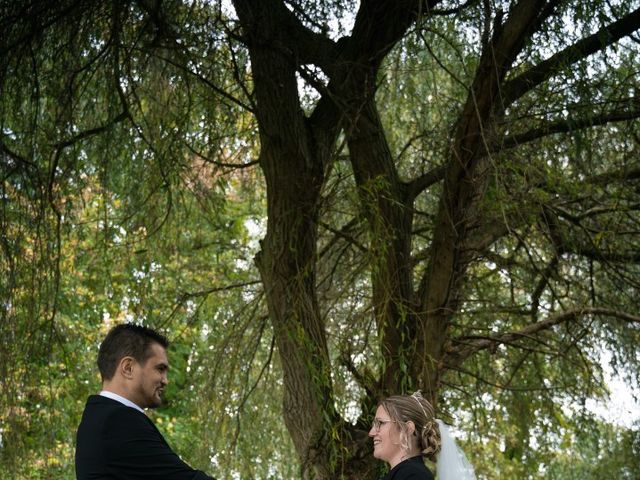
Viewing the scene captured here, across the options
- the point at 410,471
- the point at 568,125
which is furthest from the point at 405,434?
the point at 568,125

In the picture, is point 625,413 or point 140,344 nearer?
point 140,344

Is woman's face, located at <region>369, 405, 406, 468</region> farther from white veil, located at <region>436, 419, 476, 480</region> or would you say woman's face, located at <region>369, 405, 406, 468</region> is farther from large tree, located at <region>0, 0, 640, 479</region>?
large tree, located at <region>0, 0, 640, 479</region>

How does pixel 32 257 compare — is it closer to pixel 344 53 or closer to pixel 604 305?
pixel 344 53

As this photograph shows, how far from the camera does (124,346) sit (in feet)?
10.9

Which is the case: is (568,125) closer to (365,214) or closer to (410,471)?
(365,214)

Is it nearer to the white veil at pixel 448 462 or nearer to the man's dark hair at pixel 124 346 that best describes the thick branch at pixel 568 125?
the white veil at pixel 448 462

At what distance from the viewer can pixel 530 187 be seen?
5.21m

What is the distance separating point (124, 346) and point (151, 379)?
136mm

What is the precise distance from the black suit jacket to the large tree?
84.6 inches

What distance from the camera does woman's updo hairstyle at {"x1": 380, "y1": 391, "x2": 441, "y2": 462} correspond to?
12.6 feet

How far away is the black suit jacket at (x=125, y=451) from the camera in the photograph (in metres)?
3.12

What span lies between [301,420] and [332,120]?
5.67 feet

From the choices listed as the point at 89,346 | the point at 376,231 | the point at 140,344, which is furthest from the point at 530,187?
the point at 89,346

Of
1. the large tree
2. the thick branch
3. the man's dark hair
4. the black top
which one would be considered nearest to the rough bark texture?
the large tree
